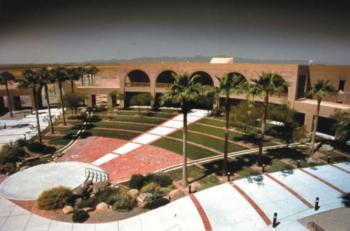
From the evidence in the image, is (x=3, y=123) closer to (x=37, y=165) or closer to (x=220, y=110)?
(x=37, y=165)

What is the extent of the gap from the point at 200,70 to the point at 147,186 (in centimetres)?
3434

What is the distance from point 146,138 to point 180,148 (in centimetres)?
629

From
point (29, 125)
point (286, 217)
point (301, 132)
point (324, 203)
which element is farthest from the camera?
point (29, 125)

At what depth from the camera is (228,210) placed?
16.9m

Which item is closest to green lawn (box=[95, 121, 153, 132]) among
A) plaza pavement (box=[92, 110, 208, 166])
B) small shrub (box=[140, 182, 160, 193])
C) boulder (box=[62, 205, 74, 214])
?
plaza pavement (box=[92, 110, 208, 166])

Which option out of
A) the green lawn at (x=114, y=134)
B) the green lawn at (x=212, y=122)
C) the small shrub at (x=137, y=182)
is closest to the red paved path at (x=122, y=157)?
the green lawn at (x=114, y=134)

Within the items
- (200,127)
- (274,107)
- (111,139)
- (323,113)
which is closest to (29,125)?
(111,139)

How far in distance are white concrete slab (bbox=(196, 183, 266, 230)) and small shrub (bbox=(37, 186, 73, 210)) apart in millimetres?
9713

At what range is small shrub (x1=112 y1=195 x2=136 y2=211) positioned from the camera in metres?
17.0

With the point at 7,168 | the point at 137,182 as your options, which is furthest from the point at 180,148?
the point at 7,168

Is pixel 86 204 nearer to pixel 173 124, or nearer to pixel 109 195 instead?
pixel 109 195

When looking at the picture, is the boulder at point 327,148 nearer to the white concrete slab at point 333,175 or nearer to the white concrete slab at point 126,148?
the white concrete slab at point 333,175

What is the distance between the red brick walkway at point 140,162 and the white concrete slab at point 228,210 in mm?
7263

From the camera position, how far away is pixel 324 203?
17781 mm
